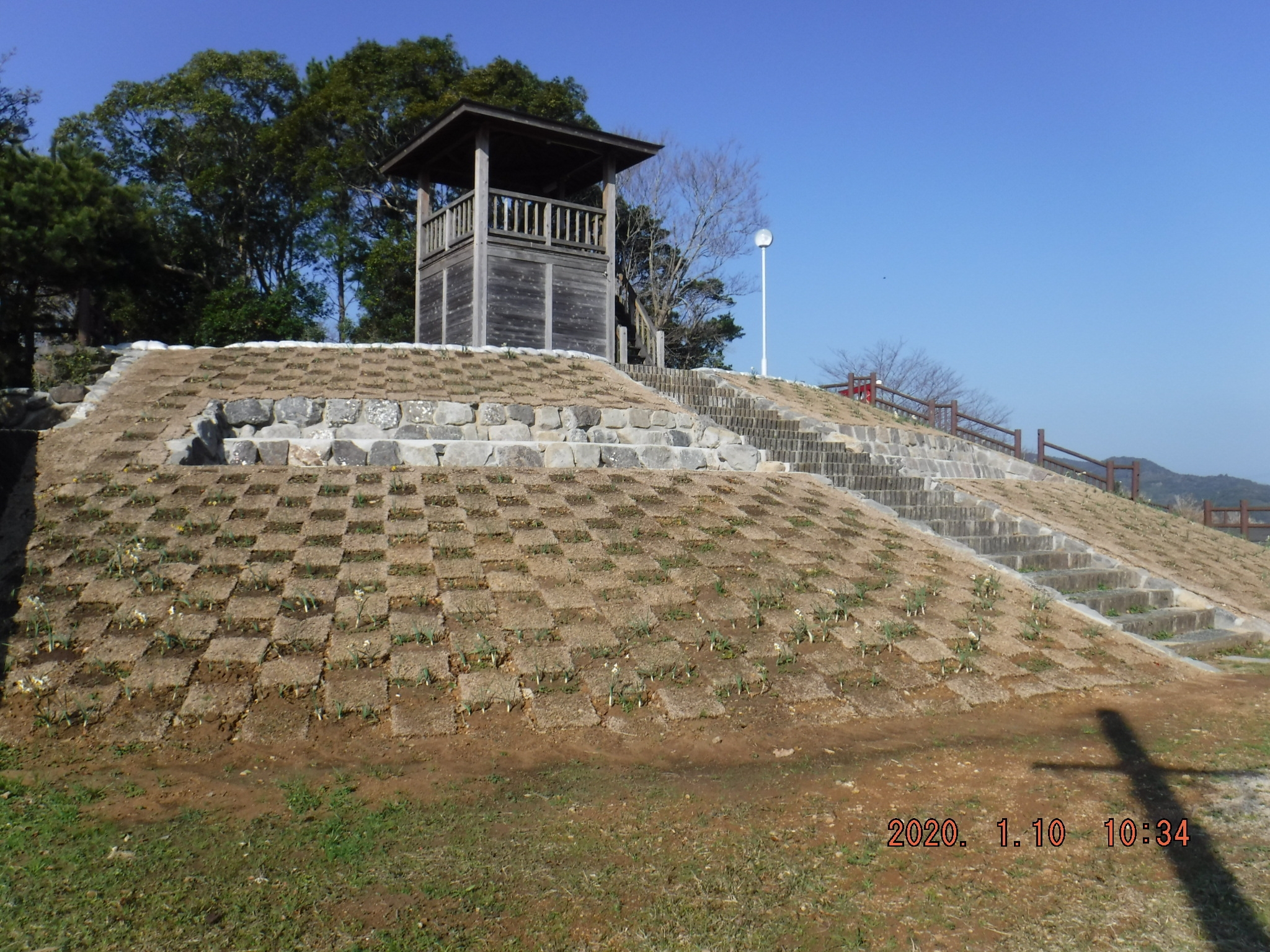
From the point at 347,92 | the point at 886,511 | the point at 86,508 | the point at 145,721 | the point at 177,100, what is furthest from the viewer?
the point at 177,100

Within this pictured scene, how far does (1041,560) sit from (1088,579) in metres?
0.45

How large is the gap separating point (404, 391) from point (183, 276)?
16393 mm

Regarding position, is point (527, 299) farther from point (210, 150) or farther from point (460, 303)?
point (210, 150)

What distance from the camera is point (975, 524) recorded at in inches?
378

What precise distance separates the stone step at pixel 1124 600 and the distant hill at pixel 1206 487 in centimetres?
5088

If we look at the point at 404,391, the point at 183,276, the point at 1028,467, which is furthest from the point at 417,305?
the point at 1028,467

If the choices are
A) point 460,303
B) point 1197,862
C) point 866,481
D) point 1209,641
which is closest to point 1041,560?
point 1209,641

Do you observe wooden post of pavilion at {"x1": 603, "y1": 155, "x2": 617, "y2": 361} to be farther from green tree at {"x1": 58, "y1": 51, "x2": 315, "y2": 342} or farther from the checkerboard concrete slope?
green tree at {"x1": 58, "y1": 51, "x2": 315, "y2": 342}

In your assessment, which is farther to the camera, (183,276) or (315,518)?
(183,276)

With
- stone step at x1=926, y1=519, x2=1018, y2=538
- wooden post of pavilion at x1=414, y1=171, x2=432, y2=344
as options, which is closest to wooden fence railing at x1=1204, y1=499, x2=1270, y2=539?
stone step at x1=926, y1=519, x2=1018, y2=538

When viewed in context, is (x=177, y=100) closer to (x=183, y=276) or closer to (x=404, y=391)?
(x=183, y=276)

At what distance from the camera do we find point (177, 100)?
2323cm

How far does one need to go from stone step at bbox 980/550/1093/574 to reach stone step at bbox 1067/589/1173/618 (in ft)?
1.71

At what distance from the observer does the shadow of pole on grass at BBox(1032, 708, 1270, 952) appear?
108 inches
